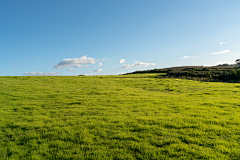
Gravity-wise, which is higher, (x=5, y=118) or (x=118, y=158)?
(x=5, y=118)

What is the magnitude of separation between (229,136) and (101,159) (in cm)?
696

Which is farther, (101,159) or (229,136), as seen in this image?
(229,136)

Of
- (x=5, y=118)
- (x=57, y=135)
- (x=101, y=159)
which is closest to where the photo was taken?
(x=101, y=159)

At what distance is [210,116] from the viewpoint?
32.8 feet

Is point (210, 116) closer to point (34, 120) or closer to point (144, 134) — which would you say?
point (144, 134)

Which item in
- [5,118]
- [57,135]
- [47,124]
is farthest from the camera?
[5,118]

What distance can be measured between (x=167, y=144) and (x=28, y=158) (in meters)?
6.53

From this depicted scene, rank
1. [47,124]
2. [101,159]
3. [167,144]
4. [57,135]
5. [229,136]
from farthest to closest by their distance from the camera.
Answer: [47,124]
[57,135]
[229,136]
[167,144]
[101,159]

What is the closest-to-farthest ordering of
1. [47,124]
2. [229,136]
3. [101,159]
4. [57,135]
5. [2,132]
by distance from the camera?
[101,159] → [229,136] → [57,135] → [2,132] → [47,124]

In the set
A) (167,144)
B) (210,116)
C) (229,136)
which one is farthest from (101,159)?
(210,116)

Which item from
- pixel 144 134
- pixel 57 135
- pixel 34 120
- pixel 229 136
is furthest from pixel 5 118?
pixel 229 136

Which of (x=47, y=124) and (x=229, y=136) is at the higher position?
(x=47, y=124)

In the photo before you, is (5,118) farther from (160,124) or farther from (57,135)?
(160,124)

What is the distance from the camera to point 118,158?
555 centimetres
